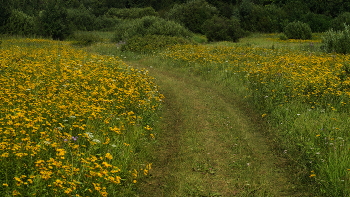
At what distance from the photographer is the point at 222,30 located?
28.3m

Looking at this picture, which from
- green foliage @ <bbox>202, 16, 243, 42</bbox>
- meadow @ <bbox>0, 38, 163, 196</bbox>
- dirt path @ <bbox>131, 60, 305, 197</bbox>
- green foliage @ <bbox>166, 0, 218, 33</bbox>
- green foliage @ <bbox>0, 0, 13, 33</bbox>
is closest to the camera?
meadow @ <bbox>0, 38, 163, 196</bbox>

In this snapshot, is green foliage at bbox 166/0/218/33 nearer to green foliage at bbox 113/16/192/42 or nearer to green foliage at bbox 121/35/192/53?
green foliage at bbox 113/16/192/42

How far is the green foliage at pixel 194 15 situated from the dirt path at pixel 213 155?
25645 millimetres

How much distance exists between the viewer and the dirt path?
19.9 ft

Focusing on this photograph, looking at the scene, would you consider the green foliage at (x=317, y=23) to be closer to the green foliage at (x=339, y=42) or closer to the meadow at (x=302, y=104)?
the green foliage at (x=339, y=42)

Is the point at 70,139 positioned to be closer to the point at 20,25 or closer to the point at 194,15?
the point at 20,25

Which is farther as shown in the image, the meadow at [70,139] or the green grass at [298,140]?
the green grass at [298,140]

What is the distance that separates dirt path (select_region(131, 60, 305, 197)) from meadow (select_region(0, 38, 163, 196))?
46 cm

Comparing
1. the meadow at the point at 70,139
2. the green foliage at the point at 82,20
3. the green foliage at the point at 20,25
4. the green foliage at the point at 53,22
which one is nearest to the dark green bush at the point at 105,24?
the green foliage at the point at 82,20

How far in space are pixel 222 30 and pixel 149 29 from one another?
20.3 feet

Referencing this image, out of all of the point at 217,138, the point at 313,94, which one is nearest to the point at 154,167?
the point at 217,138

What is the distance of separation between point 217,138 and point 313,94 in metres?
3.82

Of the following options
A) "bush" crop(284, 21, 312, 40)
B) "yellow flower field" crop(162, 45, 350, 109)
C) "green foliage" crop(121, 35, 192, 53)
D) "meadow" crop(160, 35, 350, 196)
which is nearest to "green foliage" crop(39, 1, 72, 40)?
"green foliage" crop(121, 35, 192, 53)

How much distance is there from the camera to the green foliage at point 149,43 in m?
21.7
